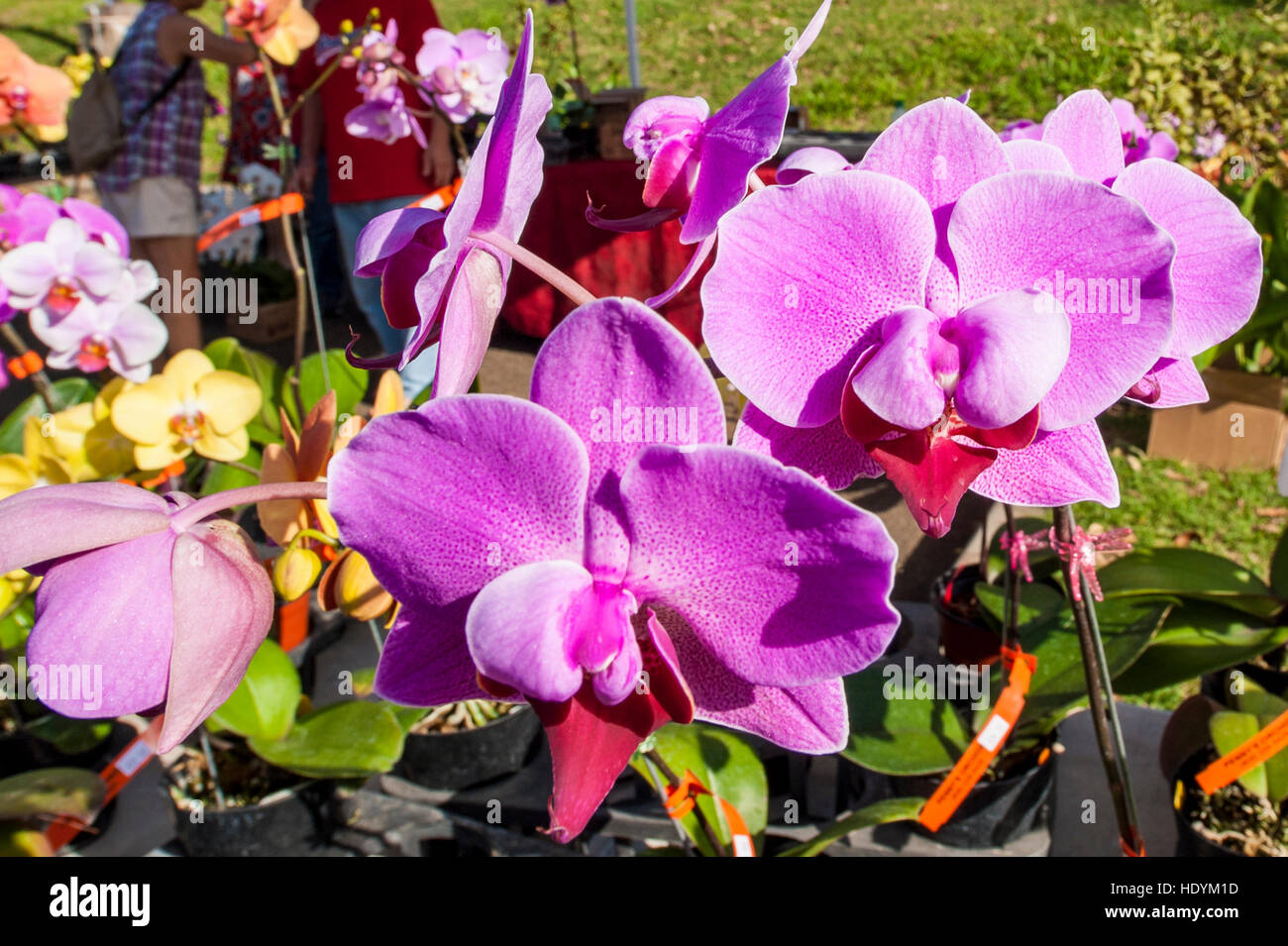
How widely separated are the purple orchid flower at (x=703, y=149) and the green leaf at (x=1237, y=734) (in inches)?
26.1

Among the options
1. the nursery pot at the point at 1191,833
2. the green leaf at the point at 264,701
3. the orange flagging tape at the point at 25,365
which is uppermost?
the orange flagging tape at the point at 25,365

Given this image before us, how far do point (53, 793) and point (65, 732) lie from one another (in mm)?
125

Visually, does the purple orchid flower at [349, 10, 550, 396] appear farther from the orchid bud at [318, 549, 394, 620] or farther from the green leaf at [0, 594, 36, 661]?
the green leaf at [0, 594, 36, 661]

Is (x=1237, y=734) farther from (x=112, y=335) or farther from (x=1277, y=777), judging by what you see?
(x=112, y=335)

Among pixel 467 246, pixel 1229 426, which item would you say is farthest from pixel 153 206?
pixel 1229 426

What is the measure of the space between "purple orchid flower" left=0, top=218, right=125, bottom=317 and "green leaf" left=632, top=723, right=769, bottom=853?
639 millimetres

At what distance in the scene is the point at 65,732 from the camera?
92cm

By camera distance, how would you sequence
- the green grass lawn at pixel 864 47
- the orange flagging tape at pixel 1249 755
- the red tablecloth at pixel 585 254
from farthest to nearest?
the green grass lawn at pixel 864 47, the red tablecloth at pixel 585 254, the orange flagging tape at pixel 1249 755

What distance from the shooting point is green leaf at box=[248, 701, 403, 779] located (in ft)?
2.55

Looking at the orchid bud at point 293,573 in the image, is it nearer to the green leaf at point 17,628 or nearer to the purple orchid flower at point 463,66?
the green leaf at point 17,628

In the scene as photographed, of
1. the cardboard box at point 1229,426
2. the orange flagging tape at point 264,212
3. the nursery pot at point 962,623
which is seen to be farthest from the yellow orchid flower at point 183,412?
the cardboard box at point 1229,426

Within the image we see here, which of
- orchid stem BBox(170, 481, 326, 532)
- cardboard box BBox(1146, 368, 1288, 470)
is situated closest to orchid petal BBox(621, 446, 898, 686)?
orchid stem BBox(170, 481, 326, 532)

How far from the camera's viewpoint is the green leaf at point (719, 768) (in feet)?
2.31
